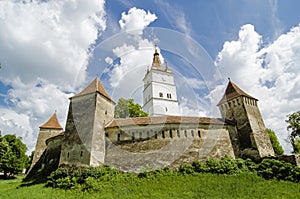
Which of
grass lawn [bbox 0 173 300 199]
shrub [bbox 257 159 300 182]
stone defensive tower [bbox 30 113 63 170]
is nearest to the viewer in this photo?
grass lawn [bbox 0 173 300 199]

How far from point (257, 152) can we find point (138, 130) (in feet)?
44.6

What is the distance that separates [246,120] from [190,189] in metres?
13.1

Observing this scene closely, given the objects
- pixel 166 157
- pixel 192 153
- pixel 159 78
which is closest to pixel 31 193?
pixel 166 157

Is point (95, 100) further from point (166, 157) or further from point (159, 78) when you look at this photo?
point (159, 78)

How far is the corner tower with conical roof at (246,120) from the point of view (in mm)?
23703

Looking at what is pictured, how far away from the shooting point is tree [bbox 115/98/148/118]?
34938mm

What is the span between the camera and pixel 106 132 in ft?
75.5

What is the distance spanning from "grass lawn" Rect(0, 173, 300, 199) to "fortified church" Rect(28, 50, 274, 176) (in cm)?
295

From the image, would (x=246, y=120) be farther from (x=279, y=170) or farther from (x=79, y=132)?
(x=79, y=132)

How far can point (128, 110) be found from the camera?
116 ft

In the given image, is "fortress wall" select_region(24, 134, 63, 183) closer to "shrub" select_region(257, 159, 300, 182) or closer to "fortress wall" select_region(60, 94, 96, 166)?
"fortress wall" select_region(60, 94, 96, 166)

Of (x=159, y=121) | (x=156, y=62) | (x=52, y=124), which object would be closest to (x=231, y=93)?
(x=159, y=121)

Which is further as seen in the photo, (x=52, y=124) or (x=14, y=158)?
(x=14, y=158)

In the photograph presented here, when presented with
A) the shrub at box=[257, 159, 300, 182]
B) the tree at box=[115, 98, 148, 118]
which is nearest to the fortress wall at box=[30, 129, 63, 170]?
the tree at box=[115, 98, 148, 118]
